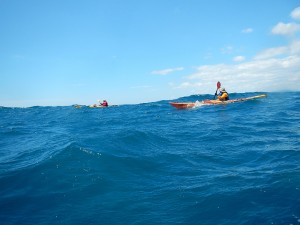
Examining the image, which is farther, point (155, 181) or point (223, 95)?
point (223, 95)

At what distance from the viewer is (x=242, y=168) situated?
8375 mm

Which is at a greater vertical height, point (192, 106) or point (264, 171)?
point (192, 106)

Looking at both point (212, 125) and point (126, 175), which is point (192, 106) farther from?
point (126, 175)

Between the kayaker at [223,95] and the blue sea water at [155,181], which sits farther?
the kayaker at [223,95]

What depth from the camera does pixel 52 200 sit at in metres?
6.86

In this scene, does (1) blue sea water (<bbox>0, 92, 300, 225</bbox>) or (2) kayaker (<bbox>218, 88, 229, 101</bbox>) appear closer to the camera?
(1) blue sea water (<bbox>0, 92, 300, 225</bbox>)

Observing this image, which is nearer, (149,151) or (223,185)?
(223,185)

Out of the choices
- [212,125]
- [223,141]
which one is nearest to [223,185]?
[223,141]

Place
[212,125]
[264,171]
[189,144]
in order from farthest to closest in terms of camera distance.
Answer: [212,125] < [189,144] < [264,171]

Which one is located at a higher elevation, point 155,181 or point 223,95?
point 223,95

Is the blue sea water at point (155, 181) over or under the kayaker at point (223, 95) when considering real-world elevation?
under

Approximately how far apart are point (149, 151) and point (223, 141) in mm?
4049

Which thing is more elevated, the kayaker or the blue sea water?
the kayaker

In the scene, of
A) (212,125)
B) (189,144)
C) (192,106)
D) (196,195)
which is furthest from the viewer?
(192,106)
